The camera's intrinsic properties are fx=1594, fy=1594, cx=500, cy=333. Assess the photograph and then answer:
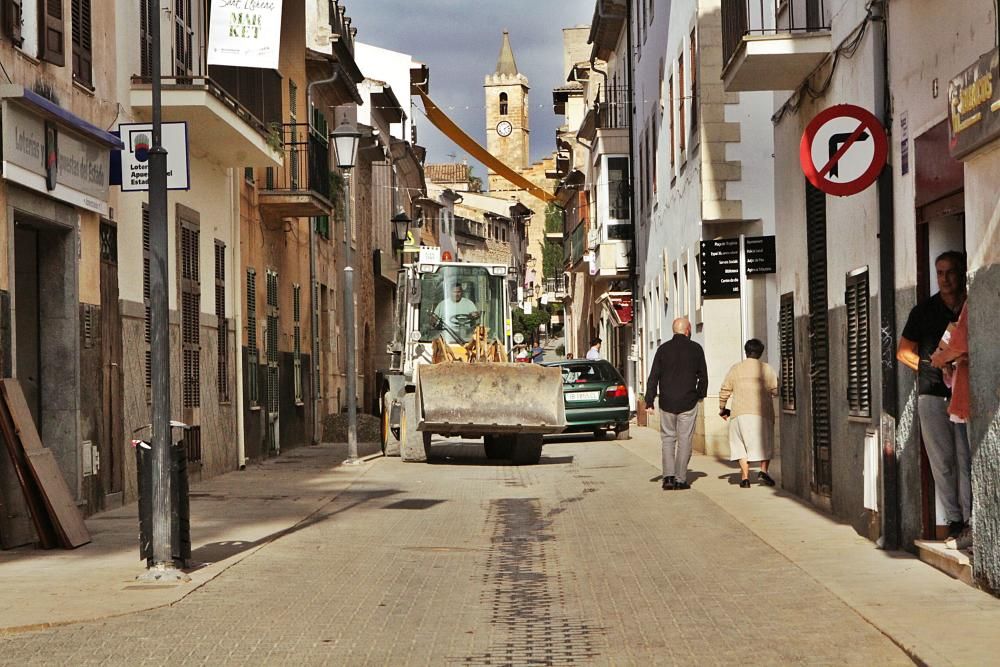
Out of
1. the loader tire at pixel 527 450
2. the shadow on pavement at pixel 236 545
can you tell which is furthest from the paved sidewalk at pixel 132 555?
the loader tire at pixel 527 450

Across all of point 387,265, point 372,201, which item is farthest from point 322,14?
point 387,265

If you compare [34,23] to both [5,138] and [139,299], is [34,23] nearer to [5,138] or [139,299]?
[5,138]

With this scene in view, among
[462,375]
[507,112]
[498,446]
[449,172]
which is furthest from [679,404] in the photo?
[507,112]

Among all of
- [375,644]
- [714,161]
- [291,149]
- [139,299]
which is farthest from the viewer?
[291,149]

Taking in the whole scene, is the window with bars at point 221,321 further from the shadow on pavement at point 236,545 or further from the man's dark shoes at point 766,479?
the man's dark shoes at point 766,479

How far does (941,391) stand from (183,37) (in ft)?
40.8

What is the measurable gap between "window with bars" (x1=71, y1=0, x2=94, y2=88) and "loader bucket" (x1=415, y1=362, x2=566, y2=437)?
323 inches

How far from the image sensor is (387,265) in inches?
1950

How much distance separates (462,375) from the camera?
22547 mm

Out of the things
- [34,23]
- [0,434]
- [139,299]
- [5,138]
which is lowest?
[0,434]

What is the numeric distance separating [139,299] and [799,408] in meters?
7.24

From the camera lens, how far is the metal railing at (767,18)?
48.4 ft

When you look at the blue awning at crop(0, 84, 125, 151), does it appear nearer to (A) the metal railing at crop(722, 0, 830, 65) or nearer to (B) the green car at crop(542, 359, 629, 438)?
(A) the metal railing at crop(722, 0, 830, 65)

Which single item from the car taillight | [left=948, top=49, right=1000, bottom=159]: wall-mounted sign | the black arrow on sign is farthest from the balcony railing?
[left=948, top=49, right=1000, bottom=159]: wall-mounted sign
